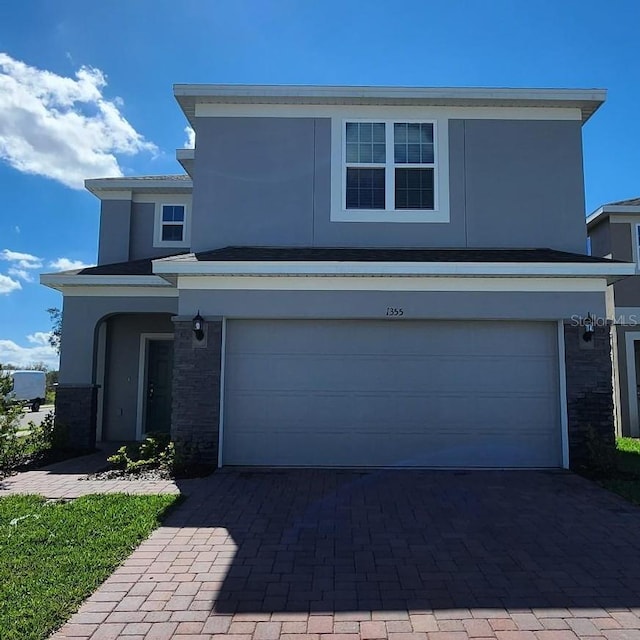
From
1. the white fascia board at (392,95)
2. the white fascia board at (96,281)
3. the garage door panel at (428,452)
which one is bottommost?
the garage door panel at (428,452)

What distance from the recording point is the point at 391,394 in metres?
8.62

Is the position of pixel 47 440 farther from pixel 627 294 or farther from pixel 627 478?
pixel 627 294

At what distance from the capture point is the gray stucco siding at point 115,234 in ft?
43.6

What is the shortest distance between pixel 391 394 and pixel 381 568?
423 cm

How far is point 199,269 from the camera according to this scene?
27.5 feet

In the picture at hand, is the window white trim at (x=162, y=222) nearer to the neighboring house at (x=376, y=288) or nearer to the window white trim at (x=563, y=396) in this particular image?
the neighboring house at (x=376, y=288)

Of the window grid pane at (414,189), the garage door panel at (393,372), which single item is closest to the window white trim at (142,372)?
the garage door panel at (393,372)

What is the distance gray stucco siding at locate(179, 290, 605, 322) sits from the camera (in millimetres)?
8586

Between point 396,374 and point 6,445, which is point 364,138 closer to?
point 396,374

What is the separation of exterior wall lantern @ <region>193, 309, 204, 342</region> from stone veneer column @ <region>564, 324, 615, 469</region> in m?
6.01

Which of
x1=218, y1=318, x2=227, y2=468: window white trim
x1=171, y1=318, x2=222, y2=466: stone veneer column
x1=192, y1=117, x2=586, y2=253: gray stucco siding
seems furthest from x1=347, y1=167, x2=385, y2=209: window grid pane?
x1=171, y1=318, x2=222, y2=466: stone veneer column

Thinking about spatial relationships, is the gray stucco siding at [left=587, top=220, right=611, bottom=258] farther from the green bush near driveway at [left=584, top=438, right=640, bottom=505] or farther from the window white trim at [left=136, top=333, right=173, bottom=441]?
the window white trim at [left=136, top=333, right=173, bottom=441]

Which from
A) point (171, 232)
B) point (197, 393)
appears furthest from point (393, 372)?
point (171, 232)

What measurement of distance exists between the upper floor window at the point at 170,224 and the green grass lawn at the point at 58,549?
786cm
